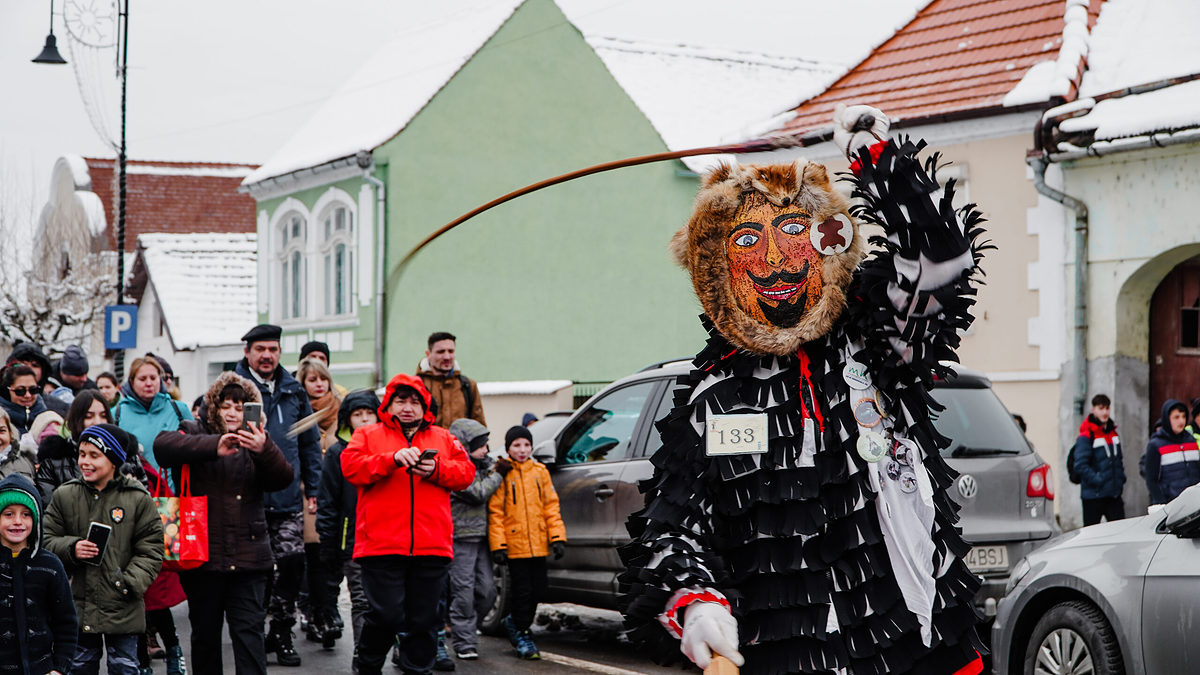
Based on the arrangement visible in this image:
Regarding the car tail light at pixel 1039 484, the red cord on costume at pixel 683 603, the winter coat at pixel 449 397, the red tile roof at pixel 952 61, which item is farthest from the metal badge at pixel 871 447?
the red tile roof at pixel 952 61

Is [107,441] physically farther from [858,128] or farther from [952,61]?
[952,61]

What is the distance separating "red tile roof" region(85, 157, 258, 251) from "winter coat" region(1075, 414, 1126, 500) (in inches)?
1234

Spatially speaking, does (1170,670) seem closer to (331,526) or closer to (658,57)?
(331,526)

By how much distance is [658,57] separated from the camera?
29422mm

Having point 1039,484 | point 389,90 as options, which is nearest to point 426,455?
point 1039,484

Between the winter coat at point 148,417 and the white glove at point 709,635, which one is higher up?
the winter coat at point 148,417

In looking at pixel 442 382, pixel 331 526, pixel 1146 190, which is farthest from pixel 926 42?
pixel 331 526

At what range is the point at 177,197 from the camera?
133ft

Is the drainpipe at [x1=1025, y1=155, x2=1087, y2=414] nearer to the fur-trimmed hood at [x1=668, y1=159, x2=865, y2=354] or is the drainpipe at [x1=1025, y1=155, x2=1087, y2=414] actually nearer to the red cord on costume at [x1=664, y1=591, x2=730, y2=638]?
the fur-trimmed hood at [x1=668, y1=159, x2=865, y2=354]

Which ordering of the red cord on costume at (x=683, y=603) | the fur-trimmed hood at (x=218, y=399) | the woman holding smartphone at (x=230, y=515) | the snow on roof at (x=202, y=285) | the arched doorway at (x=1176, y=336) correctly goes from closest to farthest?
1. the red cord on costume at (x=683, y=603)
2. the woman holding smartphone at (x=230, y=515)
3. the fur-trimmed hood at (x=218, y=399)
4. the arched doorway at (x=1176, y=336)
5. the snow on roof at (x=202, y=285)

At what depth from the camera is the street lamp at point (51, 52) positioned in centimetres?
2159

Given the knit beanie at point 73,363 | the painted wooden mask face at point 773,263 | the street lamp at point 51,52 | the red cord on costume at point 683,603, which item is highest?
the street lamp at point 51,52

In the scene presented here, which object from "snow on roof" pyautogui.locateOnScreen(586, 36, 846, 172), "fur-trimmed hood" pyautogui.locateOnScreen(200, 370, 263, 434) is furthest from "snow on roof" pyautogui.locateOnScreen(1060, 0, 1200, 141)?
"fur-trimmed hood" pyautogui.locateOnScreen(200, 370, 263, 434)

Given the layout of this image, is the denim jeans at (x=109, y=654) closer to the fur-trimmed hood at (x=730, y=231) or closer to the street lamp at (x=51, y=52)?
the fur-trimmed hood at (x=730, y=231)
